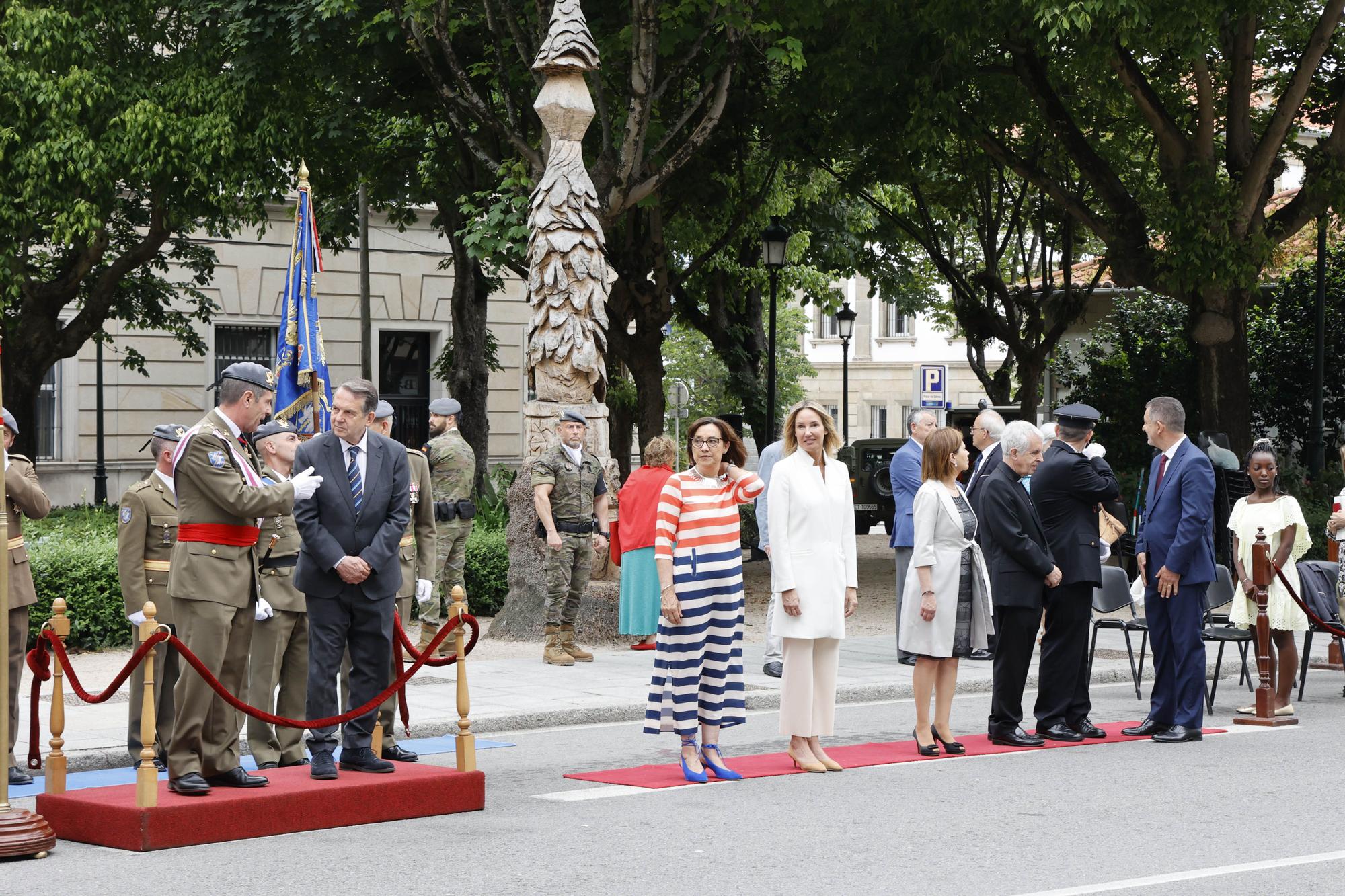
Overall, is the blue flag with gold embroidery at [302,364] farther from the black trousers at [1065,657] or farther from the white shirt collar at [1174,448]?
the white shirt collar at [1174,448]

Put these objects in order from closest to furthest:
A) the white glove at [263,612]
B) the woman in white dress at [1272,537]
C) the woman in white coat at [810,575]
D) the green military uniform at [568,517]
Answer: the white glove at [263,612] < the woman in white coat at [810,575] < the woman in white dress at [1272,537] < the green military uniform at [568,517]

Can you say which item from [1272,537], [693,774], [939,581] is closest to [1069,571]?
[939,581]

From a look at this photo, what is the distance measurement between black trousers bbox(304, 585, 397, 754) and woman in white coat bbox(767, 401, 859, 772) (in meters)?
2.15

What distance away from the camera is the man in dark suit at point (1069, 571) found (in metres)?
10.4

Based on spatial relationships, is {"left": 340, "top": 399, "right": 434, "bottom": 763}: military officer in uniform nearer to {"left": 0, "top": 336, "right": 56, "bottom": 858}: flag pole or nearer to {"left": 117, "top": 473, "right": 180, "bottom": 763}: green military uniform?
{"left": 117, "top": 473, "right": 180, "bottom": 763}: green military uniform

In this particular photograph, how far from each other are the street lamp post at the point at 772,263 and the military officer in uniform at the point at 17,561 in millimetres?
15767

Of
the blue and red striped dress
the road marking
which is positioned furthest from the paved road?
the blue and red striped dress

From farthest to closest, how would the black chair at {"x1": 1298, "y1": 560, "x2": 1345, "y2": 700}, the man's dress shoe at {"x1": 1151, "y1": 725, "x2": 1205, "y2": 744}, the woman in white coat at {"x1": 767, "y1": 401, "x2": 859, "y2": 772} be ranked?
the black chair at {"x1": 1298, "y1": 560, "x2": 1345, "y2": 700} → the man's dress shoe at {"x1": 1151, "y1": 725, "x2": 1205, "y2": 744} → the woman in white coat at {"x1": 767, "y1": 401, "x2": 859, "y2": 772}

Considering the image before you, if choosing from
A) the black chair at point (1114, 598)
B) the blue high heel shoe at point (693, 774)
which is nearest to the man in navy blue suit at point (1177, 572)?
the black chair at point (1114, 598)

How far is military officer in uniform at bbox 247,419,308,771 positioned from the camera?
8984 mm

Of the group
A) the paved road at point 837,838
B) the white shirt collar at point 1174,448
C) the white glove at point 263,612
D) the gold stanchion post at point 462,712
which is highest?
the white shirt collar at point 1174,448

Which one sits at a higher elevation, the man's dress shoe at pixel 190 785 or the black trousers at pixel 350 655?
the black trousers at pixel 350 655

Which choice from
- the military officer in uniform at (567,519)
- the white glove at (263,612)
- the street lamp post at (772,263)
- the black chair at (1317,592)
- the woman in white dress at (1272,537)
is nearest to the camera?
the white glove at (263,612)

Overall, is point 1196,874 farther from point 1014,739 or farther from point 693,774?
point 1014,739
